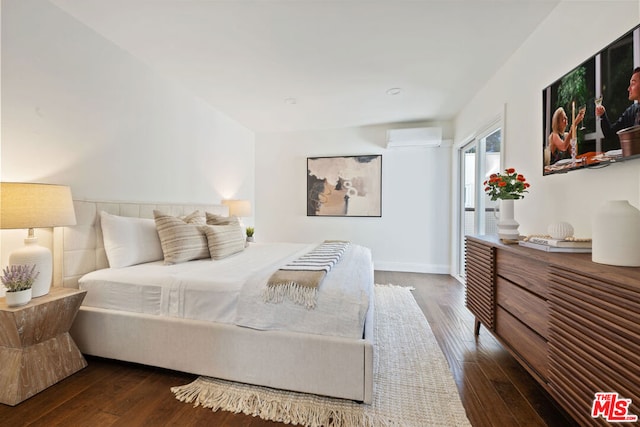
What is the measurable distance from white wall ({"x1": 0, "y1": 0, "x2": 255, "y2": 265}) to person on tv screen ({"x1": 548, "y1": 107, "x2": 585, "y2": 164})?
3.45 metres

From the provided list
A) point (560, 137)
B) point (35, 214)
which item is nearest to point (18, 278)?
point (35, 214)

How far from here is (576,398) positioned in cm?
99

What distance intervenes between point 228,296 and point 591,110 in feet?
7.71

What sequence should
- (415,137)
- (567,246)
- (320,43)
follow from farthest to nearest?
1. (415,137)
2. (320,43)
3. (567,246)

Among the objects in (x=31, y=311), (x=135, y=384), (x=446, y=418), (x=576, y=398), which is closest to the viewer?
(x=576, y=398)

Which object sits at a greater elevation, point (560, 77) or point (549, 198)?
point (560, 77)

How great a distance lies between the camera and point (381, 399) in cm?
144

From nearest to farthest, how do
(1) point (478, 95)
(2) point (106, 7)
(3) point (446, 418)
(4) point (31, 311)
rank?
(3) point (446, 418) < (4) point (31, 311) < (2) point (106, 7) < (1) point (478, 95)

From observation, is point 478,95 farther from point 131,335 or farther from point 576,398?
point 131,335

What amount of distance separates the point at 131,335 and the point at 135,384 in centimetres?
30

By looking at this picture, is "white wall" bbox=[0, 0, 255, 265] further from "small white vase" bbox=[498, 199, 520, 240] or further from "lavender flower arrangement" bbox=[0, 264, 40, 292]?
"small white vase" bbox=[498, 199, 520, 240]

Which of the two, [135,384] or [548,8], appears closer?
[135,384]

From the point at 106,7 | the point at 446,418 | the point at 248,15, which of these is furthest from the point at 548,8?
the point at 106,7

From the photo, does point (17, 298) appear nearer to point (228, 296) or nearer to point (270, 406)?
point (228, 296)
